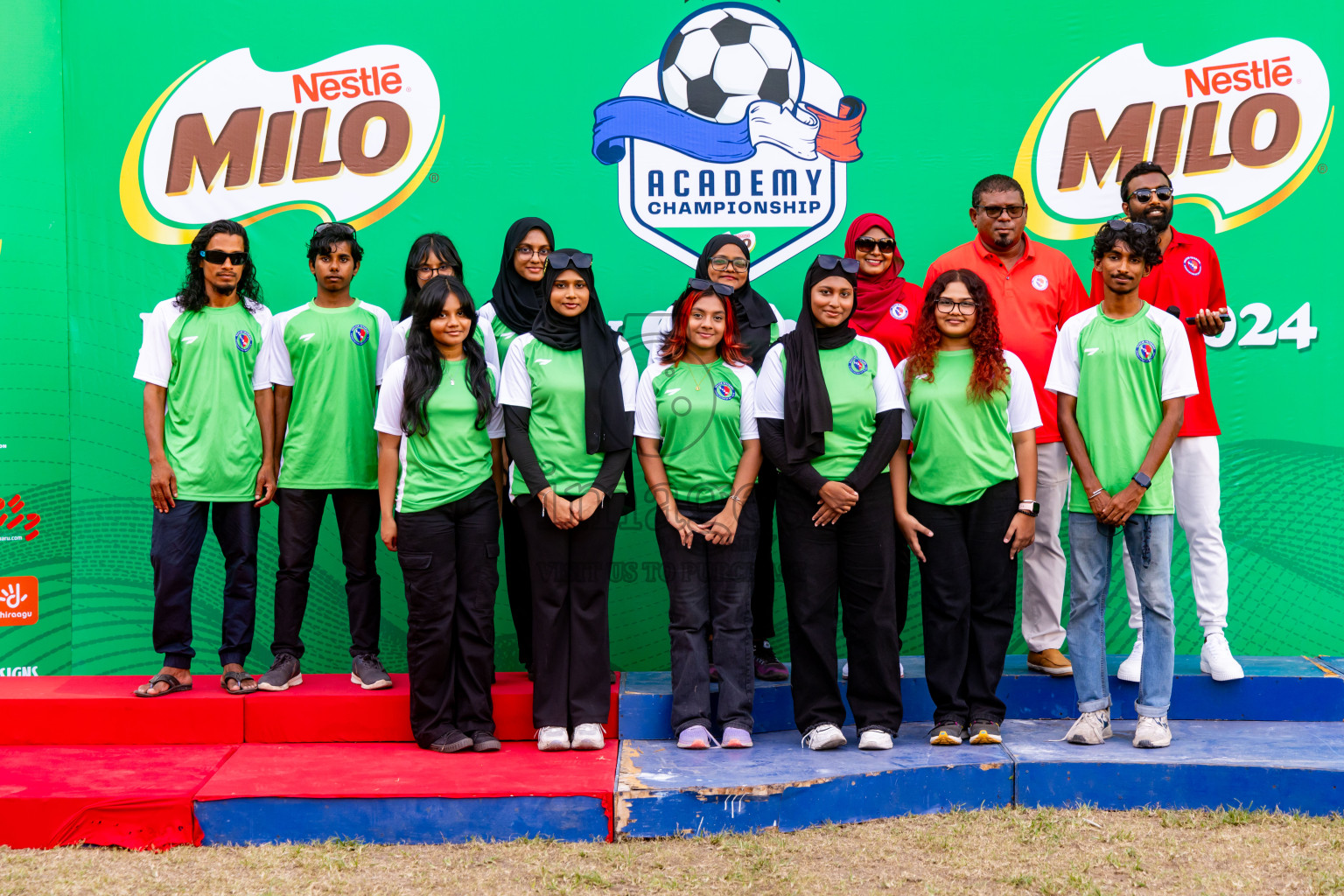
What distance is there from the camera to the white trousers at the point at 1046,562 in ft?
14.0

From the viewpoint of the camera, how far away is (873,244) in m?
4.24

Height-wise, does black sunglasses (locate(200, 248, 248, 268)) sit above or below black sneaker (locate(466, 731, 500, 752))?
above

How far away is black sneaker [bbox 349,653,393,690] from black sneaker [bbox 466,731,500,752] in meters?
0.54

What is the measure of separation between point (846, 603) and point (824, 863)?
3.13 ft

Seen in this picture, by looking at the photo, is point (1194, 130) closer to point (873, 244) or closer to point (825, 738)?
point (873, 244)

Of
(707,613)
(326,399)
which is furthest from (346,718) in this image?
(707,613)

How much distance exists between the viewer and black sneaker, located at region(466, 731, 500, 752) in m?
3.95

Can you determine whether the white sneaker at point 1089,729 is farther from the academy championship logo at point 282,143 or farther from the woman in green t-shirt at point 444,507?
the academy championship logo at point 282,143

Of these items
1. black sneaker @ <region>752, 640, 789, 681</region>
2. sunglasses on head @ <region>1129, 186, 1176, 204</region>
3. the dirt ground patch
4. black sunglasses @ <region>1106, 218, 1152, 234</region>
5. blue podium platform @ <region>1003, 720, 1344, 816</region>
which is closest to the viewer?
the dirt ground patch

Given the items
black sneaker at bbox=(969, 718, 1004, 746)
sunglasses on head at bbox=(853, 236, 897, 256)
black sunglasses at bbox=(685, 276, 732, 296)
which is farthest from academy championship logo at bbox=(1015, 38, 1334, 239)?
black sneaker at bbox=(969, 718, 1004, 746)

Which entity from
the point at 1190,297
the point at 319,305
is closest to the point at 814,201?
the point at 1190,297

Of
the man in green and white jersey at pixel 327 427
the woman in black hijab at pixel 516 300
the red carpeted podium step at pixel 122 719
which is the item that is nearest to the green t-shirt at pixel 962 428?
the woman in black hijab at pixel 516 300

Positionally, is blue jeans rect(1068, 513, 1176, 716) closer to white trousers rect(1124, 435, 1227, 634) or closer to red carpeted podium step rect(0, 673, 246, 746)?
white trousers rect(1124, 435, 1227, 634)

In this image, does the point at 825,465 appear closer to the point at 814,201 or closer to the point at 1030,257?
the point at 1030,257
